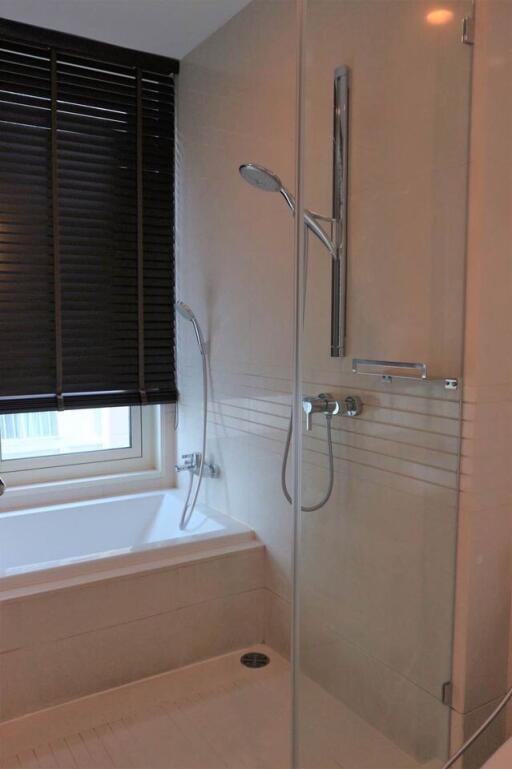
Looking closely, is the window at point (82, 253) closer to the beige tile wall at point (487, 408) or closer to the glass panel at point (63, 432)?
the glass panel at point (63, 432)

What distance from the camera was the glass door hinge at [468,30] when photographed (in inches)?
59.4

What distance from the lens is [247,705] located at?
2121 millimetres

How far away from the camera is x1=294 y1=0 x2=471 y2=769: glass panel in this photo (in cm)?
157

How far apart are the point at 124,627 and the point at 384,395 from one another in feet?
4.05

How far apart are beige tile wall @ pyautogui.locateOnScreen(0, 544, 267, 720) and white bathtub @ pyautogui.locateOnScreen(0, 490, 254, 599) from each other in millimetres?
57

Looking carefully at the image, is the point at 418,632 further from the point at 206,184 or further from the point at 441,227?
the point at 206,184

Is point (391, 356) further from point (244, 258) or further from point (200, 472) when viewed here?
point (200, 472)

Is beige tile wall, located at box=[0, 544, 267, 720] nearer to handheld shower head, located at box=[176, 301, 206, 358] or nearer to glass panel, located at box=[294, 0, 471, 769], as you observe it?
glass panel, located at box=[294, 0, 471, 769]

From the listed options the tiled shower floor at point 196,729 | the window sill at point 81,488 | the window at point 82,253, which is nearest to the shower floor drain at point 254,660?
the tiled shower floor at point 196,729

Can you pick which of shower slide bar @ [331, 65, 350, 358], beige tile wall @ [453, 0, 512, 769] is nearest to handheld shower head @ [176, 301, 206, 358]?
shower slide bar @ [331, 65, 350, 358]

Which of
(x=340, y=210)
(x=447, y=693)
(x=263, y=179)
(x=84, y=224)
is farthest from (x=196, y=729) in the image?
(x=84, y=224)

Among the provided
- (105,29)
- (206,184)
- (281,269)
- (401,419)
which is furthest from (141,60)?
(401,419)

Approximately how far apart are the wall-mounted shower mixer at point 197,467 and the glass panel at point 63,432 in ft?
1.25

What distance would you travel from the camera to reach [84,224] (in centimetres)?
282
